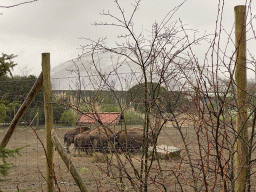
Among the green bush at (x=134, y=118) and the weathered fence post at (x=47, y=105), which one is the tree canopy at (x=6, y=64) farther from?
the green bush at (x=134, y=118)

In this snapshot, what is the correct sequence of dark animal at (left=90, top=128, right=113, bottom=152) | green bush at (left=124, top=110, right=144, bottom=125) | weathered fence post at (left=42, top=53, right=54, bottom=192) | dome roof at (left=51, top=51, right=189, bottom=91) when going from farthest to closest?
green bush at (left=124, top=110, right=144, bottom=125)
weathered fence post at (left=42, top=53, right=54, bottom=192)
dome roof at (left=51, top=51, right=189, bottom=91)
dark animal at (left=90, top=128, right=113, bottom=152)

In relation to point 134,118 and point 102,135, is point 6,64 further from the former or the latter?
point 134,118

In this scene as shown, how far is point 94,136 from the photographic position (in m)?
7.66

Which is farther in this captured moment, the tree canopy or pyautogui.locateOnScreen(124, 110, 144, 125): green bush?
pyautogui.locateOnScreen(124, 110, 144, 125): green bush

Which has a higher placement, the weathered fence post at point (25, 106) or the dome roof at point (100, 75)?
the dome roof at point (100, 75)

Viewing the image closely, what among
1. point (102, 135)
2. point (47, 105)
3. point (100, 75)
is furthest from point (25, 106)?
point (102, 135)

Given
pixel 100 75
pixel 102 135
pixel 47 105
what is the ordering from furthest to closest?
pixel 102 135 < pixel 47 105 < pixel 100 75

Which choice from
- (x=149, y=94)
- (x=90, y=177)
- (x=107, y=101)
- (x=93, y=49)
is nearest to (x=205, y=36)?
(x=149, y=94)

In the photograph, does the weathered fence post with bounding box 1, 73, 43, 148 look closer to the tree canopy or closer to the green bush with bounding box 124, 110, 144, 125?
the tree canopy

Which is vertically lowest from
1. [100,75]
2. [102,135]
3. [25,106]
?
[102,135]

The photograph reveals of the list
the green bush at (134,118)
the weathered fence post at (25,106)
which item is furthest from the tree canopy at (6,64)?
the green bush at (134,118)

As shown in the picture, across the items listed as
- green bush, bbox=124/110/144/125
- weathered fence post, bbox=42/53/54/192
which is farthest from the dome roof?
green bush, bbox=124/110/144/125

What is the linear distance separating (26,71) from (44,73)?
21.2 meters

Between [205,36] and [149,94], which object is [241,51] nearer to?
[205,36]
